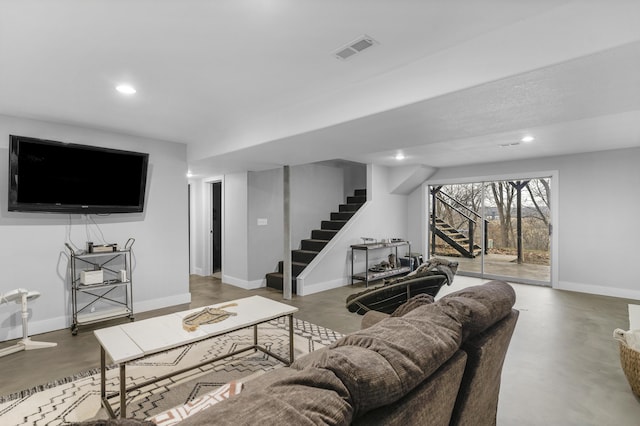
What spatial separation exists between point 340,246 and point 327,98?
3499mm

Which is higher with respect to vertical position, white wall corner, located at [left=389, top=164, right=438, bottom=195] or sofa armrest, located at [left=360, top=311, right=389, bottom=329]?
white wall corner, located at [left=389, top=164, right=438, bottom=195]

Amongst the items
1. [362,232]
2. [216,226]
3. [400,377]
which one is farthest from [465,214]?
[400,377]

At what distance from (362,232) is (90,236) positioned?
435 centimetres

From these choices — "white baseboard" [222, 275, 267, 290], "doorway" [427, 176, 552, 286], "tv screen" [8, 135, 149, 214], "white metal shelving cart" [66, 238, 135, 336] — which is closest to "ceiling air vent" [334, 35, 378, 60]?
"tv screen" [8, 135, 149, 214]

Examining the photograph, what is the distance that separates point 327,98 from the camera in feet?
9.40

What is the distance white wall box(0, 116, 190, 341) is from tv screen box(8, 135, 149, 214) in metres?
0.13

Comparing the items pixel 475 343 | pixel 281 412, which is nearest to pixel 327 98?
pixel 475 343

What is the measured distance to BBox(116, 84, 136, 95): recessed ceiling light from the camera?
2.69 meters

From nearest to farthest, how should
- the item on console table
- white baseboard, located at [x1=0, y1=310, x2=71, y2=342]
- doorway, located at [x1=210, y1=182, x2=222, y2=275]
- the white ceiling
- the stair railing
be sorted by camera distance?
the white ceiling, the item on console table, white baseboard, located at [x1=0, y1=310, x2=71, y2=342], the stair railing, doorway, located at [x1=210, y1=182, x2=222, y2=275]

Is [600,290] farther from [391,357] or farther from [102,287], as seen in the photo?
[102,287]

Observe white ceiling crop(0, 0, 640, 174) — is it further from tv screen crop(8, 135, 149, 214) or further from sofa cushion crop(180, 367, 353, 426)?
sofa cushion crop(180, 367, 353, 426)

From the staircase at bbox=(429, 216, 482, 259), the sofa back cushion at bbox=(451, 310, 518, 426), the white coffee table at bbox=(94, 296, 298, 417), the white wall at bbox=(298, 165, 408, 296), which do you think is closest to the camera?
the sofa back cushion at bbox=(451, 310, 518, 426)

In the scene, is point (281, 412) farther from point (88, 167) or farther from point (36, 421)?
point (88, 167)

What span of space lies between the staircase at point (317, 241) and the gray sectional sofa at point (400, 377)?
13.6ft
